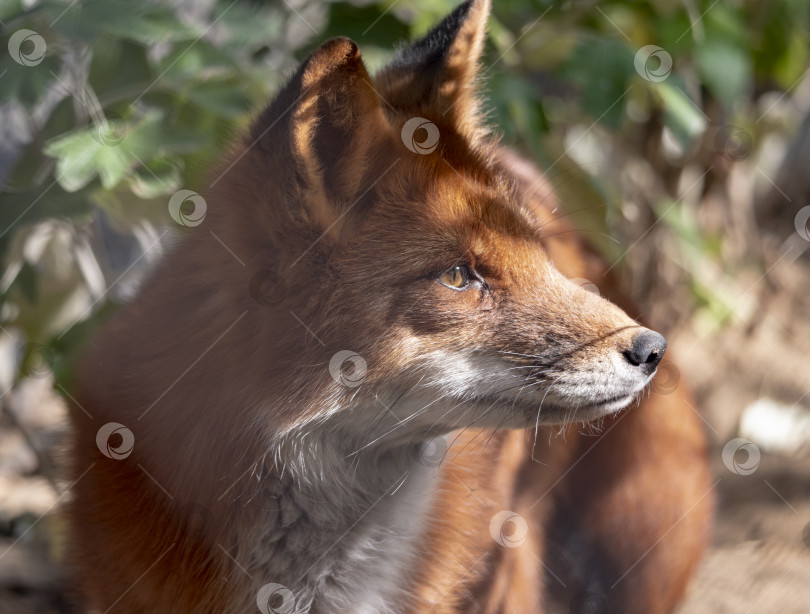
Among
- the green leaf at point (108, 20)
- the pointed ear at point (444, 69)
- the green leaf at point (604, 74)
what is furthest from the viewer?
the green leaf at point (604, 74)

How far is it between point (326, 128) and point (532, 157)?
7.57ft

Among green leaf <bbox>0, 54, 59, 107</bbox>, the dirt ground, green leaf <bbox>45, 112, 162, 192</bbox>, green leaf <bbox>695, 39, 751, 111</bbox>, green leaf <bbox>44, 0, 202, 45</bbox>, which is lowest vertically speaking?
the dirt ground

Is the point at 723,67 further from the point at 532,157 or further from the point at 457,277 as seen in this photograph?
the point at 457,277

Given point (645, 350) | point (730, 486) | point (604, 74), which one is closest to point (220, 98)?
point (604, 74)

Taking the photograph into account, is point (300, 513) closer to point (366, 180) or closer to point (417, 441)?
point (417, 441)

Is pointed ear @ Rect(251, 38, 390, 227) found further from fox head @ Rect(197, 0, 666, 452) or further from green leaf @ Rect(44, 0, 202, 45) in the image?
green leaf @ Rect(44, 0, 202, 45)

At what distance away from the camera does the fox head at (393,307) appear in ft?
6.82

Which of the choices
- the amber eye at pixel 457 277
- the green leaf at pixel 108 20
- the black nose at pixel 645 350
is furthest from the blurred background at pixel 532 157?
the black nose at pixel 645 350

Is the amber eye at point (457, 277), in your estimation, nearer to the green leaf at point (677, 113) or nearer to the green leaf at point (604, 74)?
the green leaf at point (604, 74)

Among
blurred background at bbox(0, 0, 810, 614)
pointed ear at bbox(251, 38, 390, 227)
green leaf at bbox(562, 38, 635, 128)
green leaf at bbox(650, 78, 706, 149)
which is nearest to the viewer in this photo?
pointed ear at bbox(251, 38, 390, 227)

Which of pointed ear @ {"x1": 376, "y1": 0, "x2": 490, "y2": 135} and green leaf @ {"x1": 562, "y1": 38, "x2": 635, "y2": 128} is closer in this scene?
pointed ear @ {"x1": 376, "y1": 0, "x2": 490, "y2": 135}

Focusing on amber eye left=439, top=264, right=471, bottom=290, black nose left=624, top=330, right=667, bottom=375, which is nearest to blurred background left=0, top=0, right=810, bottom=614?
amber eye left=439, top=264, right=471, bottom=290

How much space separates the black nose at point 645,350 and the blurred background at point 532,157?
1.20 m

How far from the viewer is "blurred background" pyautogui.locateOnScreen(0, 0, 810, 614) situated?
2.88 m
